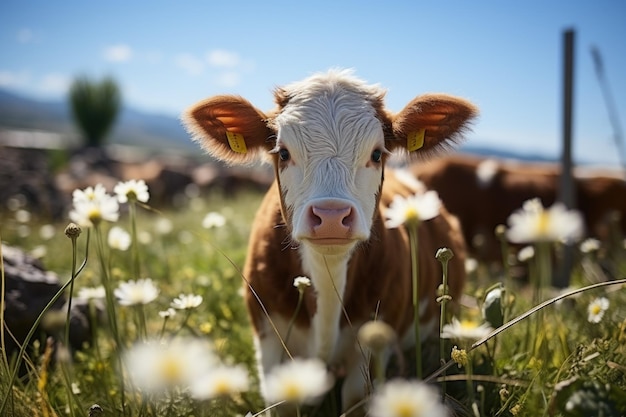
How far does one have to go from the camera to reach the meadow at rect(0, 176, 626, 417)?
1.68 meters

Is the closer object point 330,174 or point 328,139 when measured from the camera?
point 330,174

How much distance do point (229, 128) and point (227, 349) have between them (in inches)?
56.7

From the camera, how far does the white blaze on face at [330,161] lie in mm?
2271

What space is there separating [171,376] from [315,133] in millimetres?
1591

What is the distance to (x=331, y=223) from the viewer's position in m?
2.23

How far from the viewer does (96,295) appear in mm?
2551

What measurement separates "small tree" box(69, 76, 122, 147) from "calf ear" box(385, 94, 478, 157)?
93.7ft

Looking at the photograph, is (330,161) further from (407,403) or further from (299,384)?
(407,403)

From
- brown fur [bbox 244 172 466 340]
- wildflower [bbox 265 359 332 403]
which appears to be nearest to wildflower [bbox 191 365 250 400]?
wildflower [bbox 265 359 332 403]

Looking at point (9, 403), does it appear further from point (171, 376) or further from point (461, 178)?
point (461, 178)

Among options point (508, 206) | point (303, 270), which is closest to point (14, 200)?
point (508, 206)

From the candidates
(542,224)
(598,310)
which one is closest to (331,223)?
(542,224)

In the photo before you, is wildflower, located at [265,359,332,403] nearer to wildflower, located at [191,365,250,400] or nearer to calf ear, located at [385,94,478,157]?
wildflower, located at [191,365,250,400]

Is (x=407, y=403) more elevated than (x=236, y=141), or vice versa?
(x=236, y=141)
